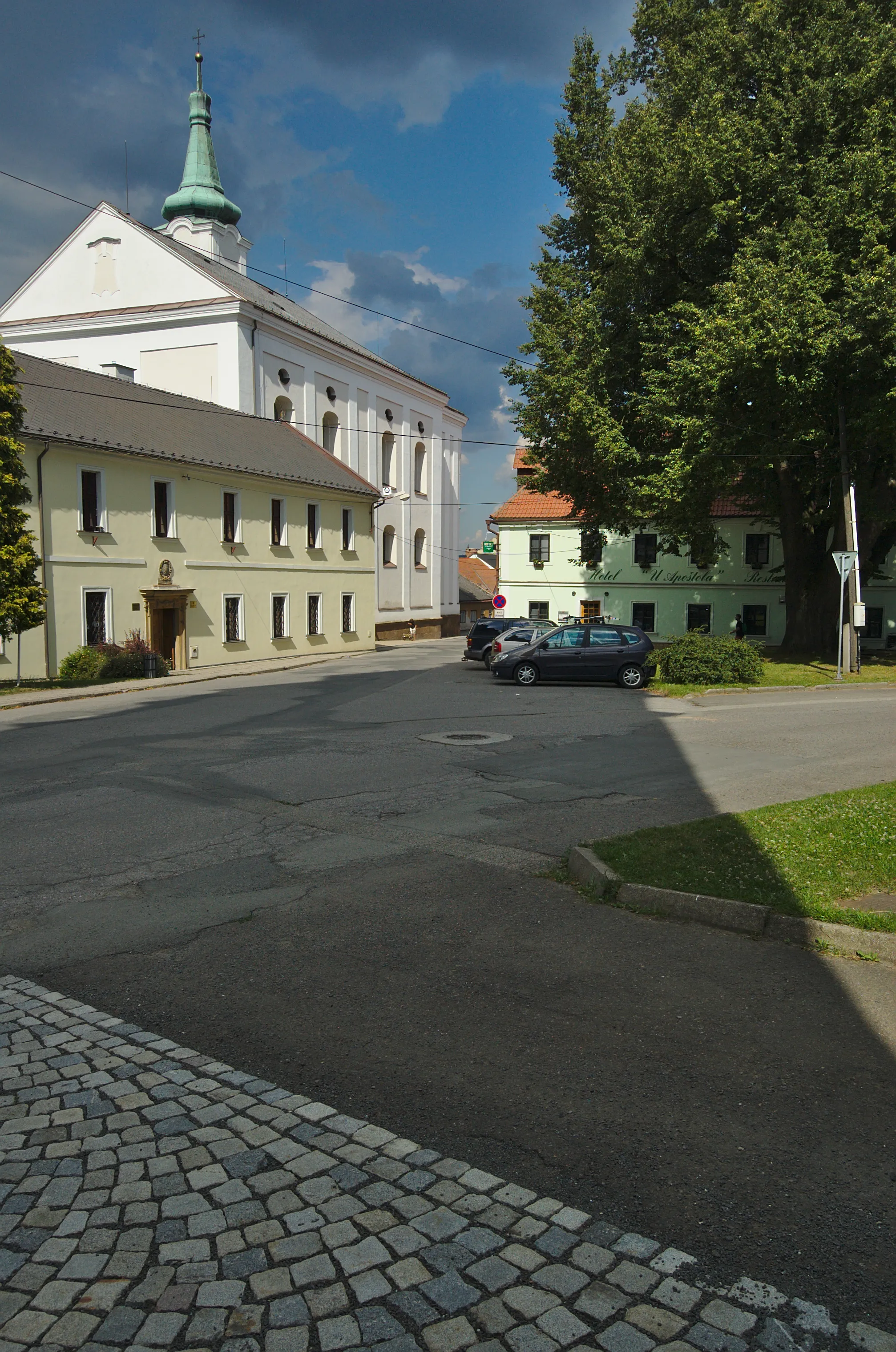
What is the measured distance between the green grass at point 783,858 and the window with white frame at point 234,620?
101 ft

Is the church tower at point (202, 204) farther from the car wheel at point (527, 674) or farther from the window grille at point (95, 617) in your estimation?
the car wheel at point (527, 674)

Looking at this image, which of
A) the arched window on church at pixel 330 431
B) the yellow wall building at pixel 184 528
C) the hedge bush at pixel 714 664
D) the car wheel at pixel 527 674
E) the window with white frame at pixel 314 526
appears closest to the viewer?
the hedge bush at pixel 714 664

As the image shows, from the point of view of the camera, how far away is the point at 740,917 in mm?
6207

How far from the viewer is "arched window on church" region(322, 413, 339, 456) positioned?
56.2m

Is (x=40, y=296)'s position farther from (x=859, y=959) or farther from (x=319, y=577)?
(x=859, y=959)

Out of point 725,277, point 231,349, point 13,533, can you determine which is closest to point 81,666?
point 13,533

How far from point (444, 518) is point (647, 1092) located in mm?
66222

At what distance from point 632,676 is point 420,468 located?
150 feet

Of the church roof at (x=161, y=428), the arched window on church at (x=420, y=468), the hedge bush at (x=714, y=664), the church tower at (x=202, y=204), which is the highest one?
the church tower at (x=202, y=204)

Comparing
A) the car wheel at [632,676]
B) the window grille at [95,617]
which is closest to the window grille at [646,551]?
the car wheel at [632,676]

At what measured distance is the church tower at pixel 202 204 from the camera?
57.9 m

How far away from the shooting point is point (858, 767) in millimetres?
12125

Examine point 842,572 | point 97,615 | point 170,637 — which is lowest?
point 170,637

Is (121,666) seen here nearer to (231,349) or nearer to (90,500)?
(90,500)
